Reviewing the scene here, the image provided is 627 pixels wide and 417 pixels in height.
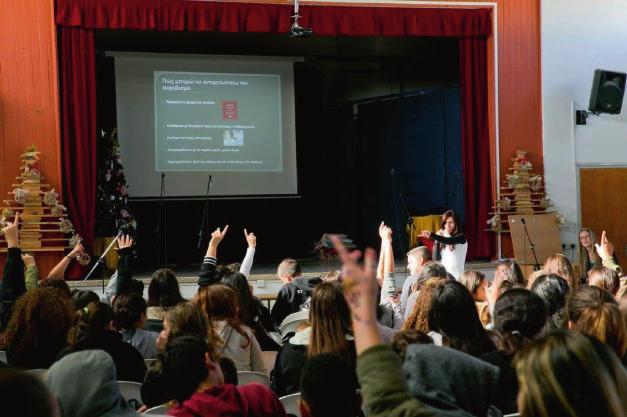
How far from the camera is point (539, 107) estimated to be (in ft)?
35.7

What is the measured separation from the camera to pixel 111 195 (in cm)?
1063

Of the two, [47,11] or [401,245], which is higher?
[47,11]

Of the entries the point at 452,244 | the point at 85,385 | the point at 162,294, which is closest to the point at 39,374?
the point at 85,385

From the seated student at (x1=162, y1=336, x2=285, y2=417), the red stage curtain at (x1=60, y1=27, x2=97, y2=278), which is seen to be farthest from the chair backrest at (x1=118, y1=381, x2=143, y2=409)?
the red stage curtain at (x1=60, y1=27, x2=97, y2=278)

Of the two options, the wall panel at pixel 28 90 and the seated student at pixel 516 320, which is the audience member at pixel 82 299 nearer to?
the seated student at pixel 516 320

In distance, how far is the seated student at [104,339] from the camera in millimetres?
3100

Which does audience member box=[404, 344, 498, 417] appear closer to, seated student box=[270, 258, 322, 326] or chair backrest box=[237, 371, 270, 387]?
chair backrest box=[237, 371, 270, 387]

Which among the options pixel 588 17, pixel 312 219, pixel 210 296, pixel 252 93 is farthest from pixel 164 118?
pixel 210 296

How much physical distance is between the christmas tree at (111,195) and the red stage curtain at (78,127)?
62 centimetres

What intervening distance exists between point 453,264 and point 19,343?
5.54 meters

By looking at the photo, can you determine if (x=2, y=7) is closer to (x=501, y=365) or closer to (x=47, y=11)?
(x=47, y=11)

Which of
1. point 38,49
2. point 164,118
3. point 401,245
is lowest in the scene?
point 401,245

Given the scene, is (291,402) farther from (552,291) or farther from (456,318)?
(552,291)

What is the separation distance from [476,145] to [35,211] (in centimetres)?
575
